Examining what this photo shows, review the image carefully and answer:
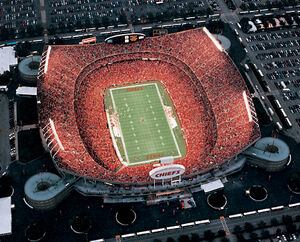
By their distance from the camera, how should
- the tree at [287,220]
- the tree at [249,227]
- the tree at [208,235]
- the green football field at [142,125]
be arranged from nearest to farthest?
1. the tree at [208,235]
2. the tree at [249,227]
3. the tree at [287,220]
4. the green football field at [142,125]

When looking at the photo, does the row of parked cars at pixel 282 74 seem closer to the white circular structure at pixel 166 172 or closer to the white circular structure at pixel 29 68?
the white circular structure at pixel 166 172

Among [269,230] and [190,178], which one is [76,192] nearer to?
[190,178]

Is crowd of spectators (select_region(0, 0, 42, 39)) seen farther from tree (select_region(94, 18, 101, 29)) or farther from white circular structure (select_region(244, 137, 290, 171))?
white circular structure (select_region(244, 137, 290, 171))

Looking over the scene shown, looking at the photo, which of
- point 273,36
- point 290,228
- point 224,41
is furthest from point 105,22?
point 290,228

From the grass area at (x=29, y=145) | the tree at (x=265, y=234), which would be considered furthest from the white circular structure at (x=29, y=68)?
the tree at (x=265, y=234)

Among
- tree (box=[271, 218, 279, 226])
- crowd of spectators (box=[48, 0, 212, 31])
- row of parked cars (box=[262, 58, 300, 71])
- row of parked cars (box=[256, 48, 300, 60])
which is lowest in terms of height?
tree (box=[271, 218, 279, 226])

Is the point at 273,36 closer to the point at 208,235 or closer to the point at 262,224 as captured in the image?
the point at 262,224

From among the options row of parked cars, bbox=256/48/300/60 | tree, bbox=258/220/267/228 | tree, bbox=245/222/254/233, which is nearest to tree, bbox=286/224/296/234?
tree, bbox=258/220/267/228
